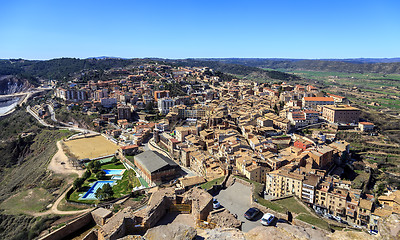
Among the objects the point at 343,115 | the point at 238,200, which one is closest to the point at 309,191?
the point at 238,200

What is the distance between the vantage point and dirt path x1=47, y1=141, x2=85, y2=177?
28.0 meters

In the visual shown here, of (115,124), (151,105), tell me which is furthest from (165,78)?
(115,124)

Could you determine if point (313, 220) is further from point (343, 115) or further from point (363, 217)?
point (343, 115)

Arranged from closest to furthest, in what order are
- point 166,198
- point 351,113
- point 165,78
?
point 166,198, point 351,113, point 165,78

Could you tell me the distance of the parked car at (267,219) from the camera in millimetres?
11770

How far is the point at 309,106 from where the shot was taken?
43.8m

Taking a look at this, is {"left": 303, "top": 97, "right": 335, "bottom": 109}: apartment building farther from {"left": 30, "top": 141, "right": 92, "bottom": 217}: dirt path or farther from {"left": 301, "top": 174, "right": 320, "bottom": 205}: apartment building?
{"left": 30, "top": 141, "right": 92, "bottom": 217}: dirt path

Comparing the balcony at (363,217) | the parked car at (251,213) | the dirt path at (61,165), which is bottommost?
the dirt path at (61,165)

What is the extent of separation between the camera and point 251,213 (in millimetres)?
12547

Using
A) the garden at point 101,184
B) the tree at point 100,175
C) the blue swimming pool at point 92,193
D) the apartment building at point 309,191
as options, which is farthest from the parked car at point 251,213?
the tree at point 100,175

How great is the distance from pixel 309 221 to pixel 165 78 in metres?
63.9

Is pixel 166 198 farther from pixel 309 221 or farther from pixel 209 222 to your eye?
pixel 309 221

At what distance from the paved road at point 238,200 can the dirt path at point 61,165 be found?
17.9 m

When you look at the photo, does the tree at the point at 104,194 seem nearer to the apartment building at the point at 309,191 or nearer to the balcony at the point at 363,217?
the apartment building at the point at 309,191
